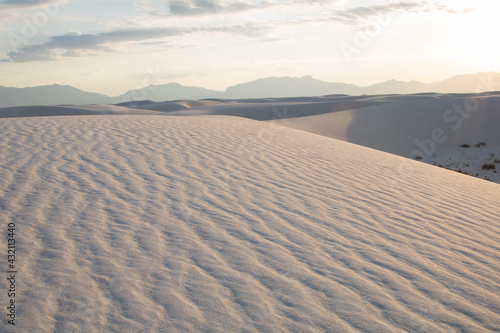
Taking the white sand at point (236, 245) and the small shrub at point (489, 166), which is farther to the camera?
the small shrub at point (489, 166)

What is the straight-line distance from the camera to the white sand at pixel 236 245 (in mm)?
2527

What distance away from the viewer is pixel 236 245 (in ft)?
11.2

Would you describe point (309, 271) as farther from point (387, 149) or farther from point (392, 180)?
point (387, 149)

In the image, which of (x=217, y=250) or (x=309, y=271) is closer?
(x=309, y=271)

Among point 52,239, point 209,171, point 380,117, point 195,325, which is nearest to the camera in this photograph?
point 195,325

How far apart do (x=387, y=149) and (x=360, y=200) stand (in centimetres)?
1122

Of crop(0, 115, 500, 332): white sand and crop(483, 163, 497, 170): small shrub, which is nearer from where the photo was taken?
crop(0, 115, 500, 332): white sand

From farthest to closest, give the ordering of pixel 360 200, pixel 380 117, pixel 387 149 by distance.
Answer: pixel 380 117, pixel 387 149, pixel 360 200

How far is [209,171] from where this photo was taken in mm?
5617

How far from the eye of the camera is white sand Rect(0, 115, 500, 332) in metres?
2.53

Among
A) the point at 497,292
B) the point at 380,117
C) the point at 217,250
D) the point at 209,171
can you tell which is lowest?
the point at 497,292

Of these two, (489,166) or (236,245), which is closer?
(236,245)

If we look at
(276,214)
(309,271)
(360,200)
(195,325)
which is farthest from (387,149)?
(195,325)

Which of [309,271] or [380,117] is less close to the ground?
[380,117]
